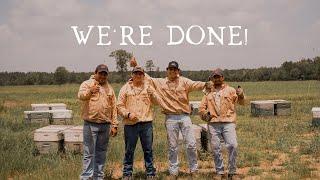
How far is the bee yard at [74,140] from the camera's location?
11078 millimetres

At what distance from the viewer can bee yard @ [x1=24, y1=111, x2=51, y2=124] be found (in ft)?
62.6

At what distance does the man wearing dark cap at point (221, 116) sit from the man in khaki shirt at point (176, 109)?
310 millimetres

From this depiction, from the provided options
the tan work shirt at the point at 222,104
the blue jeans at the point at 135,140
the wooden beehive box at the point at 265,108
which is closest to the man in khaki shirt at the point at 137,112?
the blue jeans at the point at 135,140

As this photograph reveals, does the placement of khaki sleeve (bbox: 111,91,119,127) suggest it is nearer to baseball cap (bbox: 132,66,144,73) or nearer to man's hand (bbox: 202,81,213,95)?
baseball cap (bbox: 132,66,144,73)

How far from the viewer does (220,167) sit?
811cm

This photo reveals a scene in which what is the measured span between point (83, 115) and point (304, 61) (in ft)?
372

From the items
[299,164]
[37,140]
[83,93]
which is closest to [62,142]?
[37,140]

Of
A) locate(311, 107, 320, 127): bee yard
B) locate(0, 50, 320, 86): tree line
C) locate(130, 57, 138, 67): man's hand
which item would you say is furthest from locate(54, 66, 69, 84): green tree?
locate(130, 57, 138, 67): man's hand

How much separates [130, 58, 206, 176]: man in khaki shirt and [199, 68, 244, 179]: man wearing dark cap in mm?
310

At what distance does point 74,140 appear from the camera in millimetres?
11094

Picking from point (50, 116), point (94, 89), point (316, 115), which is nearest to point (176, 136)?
point (94, 89)

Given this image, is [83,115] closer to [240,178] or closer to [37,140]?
[240,178]

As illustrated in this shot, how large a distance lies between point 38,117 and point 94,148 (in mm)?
12227

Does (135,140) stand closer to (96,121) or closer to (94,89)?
(96,121)
